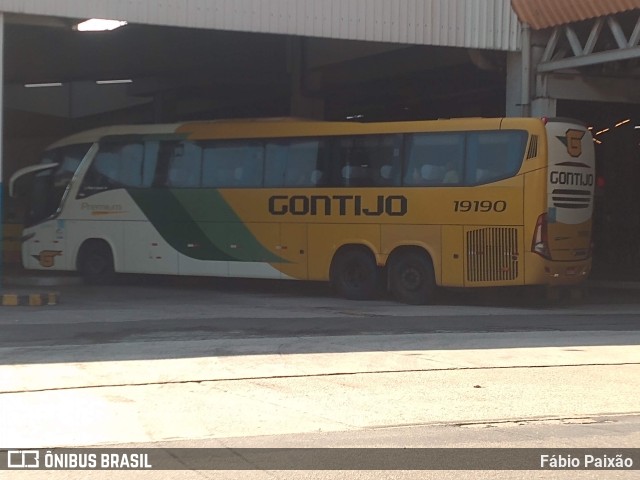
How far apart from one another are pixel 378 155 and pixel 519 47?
3.81 meters

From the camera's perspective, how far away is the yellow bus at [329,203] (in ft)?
58.0

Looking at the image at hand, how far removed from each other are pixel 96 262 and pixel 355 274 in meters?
6.29

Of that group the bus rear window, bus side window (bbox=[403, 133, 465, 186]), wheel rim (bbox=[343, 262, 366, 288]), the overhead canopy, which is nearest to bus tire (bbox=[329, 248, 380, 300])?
wheel rim (bbox=[343, 262, 366, 288])

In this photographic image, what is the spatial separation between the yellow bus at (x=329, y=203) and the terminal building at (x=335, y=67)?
2073 millimetres

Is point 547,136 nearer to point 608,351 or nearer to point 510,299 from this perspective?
point 510,299

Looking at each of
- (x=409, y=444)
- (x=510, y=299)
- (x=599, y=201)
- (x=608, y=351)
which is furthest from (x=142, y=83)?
(x=409, y=444)

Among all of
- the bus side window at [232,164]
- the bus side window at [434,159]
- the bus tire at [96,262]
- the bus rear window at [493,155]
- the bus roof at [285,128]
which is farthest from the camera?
the bus tire at [96,262]

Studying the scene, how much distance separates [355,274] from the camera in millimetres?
19469

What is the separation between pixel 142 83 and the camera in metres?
34.6

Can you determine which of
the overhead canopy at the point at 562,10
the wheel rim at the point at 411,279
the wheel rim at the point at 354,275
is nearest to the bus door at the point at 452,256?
the wheel rim at the point at 411,279

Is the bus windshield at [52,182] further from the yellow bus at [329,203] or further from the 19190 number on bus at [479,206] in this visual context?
the 19190 number on bus at [479,206]

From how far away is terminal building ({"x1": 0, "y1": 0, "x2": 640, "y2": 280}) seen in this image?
18594 millimetres

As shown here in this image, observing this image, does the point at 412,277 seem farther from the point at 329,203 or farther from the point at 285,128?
the point at 285,128

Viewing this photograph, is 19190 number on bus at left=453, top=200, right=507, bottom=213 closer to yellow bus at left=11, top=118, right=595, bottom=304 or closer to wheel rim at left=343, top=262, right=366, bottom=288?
yellow bus at left=11, top=118, right=595, bottom=304
